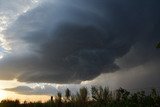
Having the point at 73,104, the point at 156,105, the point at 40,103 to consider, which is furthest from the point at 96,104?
the point at 40,103

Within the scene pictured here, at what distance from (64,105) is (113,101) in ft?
41.7

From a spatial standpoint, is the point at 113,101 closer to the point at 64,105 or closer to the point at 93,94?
the point at 93,94

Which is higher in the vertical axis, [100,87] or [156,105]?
[100,87]

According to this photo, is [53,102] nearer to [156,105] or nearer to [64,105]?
[64,105]

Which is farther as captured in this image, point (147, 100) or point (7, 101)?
point (7, 101)

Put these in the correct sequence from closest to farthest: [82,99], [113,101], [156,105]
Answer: [156,105]
[113,101]
[82,99]

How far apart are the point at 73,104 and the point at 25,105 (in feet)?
18.4

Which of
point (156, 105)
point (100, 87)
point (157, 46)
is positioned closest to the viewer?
point (157, 46)

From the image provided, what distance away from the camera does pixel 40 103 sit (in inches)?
1528

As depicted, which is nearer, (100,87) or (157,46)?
(157,46)

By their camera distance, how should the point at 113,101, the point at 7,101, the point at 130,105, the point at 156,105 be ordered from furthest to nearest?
1. the point at 7,101
2. the point at 113,101
3. the point at 130,105
4. the point at 156,105

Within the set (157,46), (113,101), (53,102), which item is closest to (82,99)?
(53,102)

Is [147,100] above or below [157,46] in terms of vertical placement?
below

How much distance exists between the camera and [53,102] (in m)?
38.3
